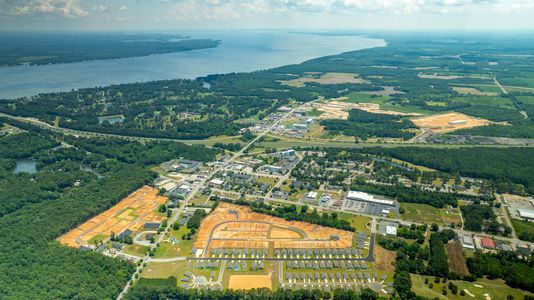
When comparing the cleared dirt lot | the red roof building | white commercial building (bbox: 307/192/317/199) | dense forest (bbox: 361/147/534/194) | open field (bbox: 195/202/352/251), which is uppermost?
dense forest (bbox: 361/147/534/194)

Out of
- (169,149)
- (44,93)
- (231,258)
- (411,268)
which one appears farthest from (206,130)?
(44,93)

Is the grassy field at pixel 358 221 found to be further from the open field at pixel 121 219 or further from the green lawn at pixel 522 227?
the open field at pixel 121 219

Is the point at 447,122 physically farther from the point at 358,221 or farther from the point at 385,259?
the point at 385,259

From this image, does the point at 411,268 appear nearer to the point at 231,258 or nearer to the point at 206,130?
the point at 231,258

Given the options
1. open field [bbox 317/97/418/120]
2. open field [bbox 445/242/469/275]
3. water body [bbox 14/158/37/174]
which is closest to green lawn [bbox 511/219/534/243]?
open field [bbox 445/242/469/275]

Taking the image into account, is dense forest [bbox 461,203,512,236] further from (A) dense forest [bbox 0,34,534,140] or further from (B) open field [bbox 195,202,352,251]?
(A) dense forest [bbox 0,34,534,140]

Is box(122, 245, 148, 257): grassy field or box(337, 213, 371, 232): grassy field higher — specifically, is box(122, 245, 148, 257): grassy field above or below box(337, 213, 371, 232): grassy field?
below

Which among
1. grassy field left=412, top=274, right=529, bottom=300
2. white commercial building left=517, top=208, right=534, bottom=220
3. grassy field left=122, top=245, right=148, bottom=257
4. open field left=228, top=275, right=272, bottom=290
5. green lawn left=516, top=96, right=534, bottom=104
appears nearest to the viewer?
grassy field left=412, top=274, right=529, bottom=300
